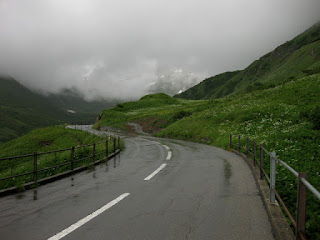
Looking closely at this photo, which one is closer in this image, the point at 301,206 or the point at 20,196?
the point at 301,206

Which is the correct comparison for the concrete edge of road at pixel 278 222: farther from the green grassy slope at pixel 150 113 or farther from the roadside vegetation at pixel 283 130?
the green grassy slope at pixel 150 113

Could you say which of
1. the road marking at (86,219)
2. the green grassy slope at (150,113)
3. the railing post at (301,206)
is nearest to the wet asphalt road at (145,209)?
the road marking at (86,219)

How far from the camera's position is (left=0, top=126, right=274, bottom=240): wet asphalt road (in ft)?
16.9

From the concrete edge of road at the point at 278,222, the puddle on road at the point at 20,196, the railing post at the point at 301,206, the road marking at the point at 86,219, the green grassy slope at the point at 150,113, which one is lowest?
the puddle on road at the point at 20,196

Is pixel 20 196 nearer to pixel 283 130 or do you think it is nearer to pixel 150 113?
pixel 283 130

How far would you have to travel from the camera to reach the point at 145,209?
6.53 meters

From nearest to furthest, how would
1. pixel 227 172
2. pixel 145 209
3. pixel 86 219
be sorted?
pixel 86 219 → pixel 145 209 → pixel 227 172

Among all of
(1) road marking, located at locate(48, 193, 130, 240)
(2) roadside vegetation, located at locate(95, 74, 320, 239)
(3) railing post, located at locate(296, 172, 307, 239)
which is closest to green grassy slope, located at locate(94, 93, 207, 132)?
(2) roadside vegetation, located at locate(95, 74, 320, 239)

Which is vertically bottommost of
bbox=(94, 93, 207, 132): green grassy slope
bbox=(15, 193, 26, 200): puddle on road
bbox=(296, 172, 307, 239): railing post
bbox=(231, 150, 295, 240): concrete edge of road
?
bbox=(15, 193, 26, 200): puddle on road

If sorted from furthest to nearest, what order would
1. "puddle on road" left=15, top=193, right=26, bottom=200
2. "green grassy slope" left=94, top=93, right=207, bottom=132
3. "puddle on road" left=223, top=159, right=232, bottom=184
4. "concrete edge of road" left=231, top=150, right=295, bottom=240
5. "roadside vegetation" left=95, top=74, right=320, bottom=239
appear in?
"green grassy slope" left=94, top=93, right=207, bottom=132 < "puddle on road" left=223, top=159, right=232, bottom=184 < "roadside vegetation" left=95, top=74, right=320, bottom=239 < "puddle on road" left=15, top=193, right=26, bottom=200 < "concrete edge of road" left=231, top=150, right=295, bottom=240

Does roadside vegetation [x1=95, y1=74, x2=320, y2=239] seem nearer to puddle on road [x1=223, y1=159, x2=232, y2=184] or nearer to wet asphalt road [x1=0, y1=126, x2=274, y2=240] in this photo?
wet asphalt road [x1=0, y1=126, x2=274, y2=240]

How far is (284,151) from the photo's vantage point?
1352 centimetres

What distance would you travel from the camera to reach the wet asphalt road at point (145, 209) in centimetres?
514

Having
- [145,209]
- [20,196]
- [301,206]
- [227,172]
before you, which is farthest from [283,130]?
[20,196]
